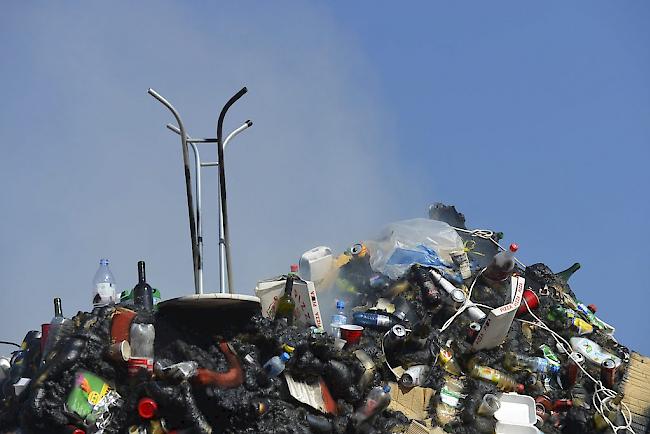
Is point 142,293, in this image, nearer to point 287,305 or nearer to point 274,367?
Result: point 287,305

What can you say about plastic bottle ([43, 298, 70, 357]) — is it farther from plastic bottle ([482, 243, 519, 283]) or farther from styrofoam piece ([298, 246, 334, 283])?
plastic bottle ([482, 243, 519, 283])

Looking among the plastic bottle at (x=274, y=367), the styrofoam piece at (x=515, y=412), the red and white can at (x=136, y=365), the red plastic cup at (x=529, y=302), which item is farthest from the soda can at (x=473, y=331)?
the red and white can at (x=136, y=365)

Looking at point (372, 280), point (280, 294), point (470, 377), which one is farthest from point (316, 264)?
point (470, 377)

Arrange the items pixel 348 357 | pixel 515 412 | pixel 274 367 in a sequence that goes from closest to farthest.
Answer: pixel 274 367 < pixel 348 357 < pixel 515 412

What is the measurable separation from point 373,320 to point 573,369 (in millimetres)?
2002

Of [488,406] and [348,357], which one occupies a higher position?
[348,357]

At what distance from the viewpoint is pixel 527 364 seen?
26.2 ft

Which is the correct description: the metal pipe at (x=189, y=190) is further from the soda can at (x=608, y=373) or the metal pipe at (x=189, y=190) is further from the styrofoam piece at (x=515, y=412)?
the soda can at (x=608, y=373)

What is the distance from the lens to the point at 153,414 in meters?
6.05

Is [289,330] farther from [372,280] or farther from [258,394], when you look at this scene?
[372,280]

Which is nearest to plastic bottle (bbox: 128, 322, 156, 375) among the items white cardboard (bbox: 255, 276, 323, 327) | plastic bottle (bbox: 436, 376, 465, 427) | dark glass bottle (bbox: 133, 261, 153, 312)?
dark glass bottle (bbox: 133, 261, 153, 312)

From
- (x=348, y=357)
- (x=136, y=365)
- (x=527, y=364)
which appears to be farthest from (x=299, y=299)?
(x=527, y=364)

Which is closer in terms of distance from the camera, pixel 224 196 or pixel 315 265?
pixel 224 196

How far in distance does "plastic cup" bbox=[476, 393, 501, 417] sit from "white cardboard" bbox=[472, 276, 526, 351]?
2.43ft
